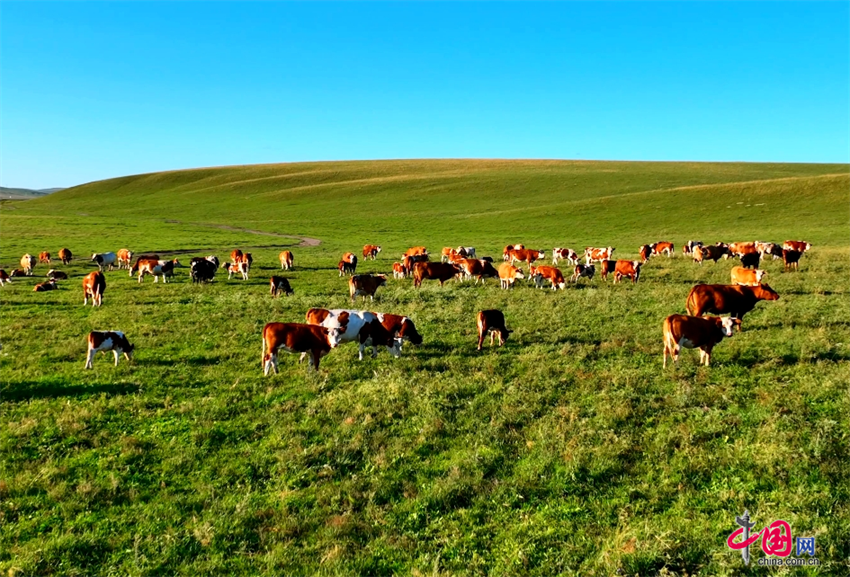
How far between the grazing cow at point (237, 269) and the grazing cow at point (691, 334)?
74.5 ft

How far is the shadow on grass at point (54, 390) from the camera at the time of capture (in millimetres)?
10352

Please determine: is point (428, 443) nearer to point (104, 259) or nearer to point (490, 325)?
point (490, 325)

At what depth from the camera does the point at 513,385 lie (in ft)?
34.9

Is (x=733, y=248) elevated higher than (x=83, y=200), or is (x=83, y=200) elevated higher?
(x=83, y=200)

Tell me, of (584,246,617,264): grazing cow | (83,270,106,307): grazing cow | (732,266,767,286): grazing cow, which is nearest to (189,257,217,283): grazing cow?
(83,270,106,307): grazing cow

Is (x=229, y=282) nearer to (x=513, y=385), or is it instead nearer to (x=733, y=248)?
(x=513, y=385)

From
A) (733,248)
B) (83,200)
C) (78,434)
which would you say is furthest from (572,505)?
(83,200)

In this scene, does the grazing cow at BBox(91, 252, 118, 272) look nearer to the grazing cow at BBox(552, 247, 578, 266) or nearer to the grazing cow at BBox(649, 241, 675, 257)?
the grazing cow at BBox(552, 247, 578, 266)

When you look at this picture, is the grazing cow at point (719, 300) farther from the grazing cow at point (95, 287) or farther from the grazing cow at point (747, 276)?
the grazing cow at point (95, 287)

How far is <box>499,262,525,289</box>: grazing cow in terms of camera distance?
2402 cm

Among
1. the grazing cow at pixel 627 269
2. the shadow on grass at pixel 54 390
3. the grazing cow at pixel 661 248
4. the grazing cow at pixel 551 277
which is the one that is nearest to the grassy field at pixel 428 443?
the shadow on grass at pixel 54 390

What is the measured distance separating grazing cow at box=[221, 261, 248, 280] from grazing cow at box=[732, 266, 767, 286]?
2382cm

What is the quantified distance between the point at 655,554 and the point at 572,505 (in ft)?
4.03

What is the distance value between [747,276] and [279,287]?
65.4 feet
